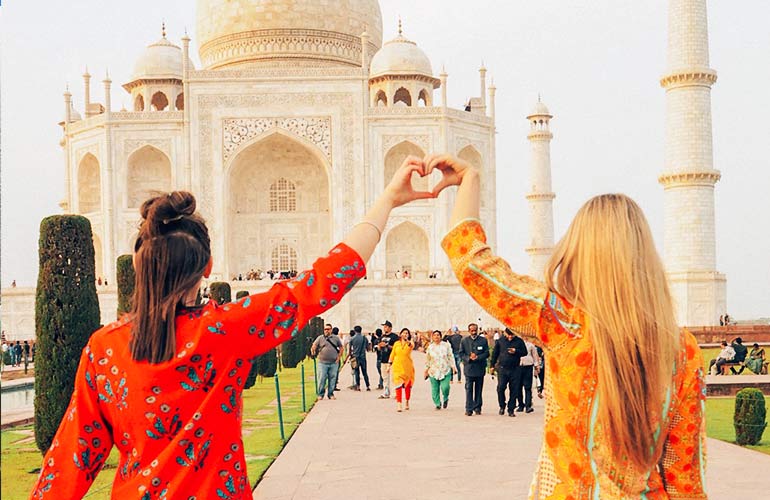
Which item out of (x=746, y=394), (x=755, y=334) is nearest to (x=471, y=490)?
(x=746, y=394)

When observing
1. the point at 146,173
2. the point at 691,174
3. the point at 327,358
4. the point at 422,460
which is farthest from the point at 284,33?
the point at 422,460

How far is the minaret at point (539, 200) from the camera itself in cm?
3108

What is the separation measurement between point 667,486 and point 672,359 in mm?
256

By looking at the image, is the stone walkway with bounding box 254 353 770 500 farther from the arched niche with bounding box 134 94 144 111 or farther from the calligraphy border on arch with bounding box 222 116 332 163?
the arched niche with bounding box 134 94 144 111

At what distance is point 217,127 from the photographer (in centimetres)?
2822

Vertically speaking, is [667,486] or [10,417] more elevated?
[667,486]

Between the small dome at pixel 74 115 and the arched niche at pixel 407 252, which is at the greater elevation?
the small dome at pixel 74 115

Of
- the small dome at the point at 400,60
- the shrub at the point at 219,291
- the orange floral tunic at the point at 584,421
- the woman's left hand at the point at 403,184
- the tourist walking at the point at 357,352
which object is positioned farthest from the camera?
the small dome at the point at 400,60

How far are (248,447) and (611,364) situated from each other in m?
5.93

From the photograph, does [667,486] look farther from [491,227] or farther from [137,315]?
[491,227]

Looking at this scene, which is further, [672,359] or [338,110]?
[338,110]

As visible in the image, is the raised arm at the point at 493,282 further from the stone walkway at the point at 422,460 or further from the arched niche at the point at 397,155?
the arched niche at the point at 397,155

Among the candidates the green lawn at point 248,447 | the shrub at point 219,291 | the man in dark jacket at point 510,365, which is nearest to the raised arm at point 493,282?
the green lawn at point 248,447

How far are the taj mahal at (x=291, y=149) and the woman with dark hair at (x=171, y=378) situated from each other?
77.3ft
